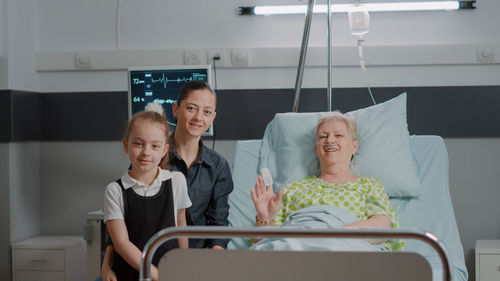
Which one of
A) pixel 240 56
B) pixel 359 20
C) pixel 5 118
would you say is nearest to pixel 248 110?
pixel 240 56

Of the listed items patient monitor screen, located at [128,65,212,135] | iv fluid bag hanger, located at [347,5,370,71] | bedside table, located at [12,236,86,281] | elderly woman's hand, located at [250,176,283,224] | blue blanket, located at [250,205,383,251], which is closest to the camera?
blue blanket, located at [250,205,383,251]

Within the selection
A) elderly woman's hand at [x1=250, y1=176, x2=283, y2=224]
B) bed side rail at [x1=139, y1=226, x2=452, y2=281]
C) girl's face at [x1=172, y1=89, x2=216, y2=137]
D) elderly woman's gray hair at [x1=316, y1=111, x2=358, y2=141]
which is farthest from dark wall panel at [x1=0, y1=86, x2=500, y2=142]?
bed side rail at [x1=139, y1=226, x2=452, y2=281]

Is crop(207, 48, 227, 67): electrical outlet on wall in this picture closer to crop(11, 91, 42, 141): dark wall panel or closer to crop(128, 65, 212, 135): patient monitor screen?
crop(128, 65, 212, 135): patient monitor screen

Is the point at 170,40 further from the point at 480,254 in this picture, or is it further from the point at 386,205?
the point at 480,254

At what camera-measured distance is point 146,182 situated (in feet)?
6.71

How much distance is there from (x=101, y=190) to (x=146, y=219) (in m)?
1.82

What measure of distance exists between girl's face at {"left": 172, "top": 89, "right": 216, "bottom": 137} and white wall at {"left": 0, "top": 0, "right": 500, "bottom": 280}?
1.26 m

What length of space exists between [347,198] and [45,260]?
Result: 1904 millimetres

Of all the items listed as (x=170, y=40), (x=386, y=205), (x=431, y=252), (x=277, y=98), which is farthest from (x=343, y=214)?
(x=170, y=40)

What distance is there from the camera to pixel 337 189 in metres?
2.39

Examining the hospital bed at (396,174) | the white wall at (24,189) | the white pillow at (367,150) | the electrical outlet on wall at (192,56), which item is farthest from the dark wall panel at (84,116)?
the white pillow at (367,150)

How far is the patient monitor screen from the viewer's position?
10.0 ft

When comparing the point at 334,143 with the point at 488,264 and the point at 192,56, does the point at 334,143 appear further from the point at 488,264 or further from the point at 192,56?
the point at 192,56

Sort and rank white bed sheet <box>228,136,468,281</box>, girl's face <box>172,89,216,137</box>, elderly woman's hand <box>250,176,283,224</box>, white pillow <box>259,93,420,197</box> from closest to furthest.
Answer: elderly woman's hand <box>250,176,283,224</box>, girl's face <box>172,89,216,137</box>, white bed sheet <box>228,136,468,281</box>, white pillow <box>259,93,420,197</box>
